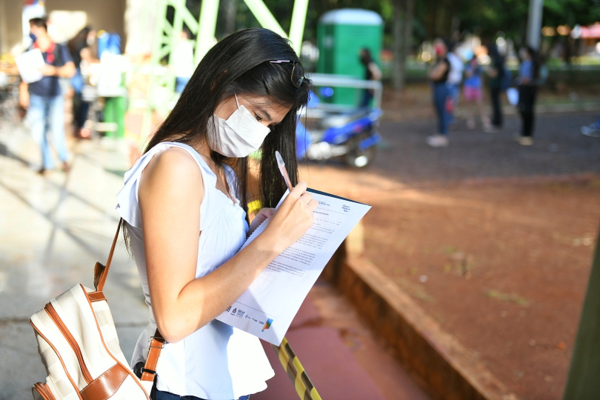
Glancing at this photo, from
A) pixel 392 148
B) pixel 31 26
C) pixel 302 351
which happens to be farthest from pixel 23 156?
pixel 392 148

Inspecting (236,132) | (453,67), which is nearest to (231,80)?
(236,132)

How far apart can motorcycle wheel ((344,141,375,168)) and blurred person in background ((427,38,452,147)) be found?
2476mm

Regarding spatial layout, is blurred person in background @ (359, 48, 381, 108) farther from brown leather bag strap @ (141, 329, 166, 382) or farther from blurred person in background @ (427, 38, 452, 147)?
brown leather bag strap @ (141, 329, 166, 382)

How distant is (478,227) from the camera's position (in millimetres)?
6434

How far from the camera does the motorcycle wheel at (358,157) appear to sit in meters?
9.33

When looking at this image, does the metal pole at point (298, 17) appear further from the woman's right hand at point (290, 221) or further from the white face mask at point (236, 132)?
the woman's right hand at point (290, 221)

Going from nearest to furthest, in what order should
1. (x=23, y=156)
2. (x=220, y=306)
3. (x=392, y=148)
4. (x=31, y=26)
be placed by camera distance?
(x=220, y=306) < (x=31, y=26) < (x=23, y=156) < (x=392, y=148)

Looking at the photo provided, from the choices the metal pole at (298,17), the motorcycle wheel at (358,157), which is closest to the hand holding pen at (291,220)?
the metal pole at (298,17)

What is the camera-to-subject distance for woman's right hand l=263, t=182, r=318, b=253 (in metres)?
1.29

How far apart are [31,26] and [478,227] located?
5.99 meters

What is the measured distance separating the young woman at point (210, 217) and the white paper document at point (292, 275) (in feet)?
0.22

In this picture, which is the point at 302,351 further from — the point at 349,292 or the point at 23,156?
the point at 23,156

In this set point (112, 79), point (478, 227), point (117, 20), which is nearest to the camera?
point (478, 227)

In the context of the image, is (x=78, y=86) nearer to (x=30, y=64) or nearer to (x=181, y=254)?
(x=30, y=64)
